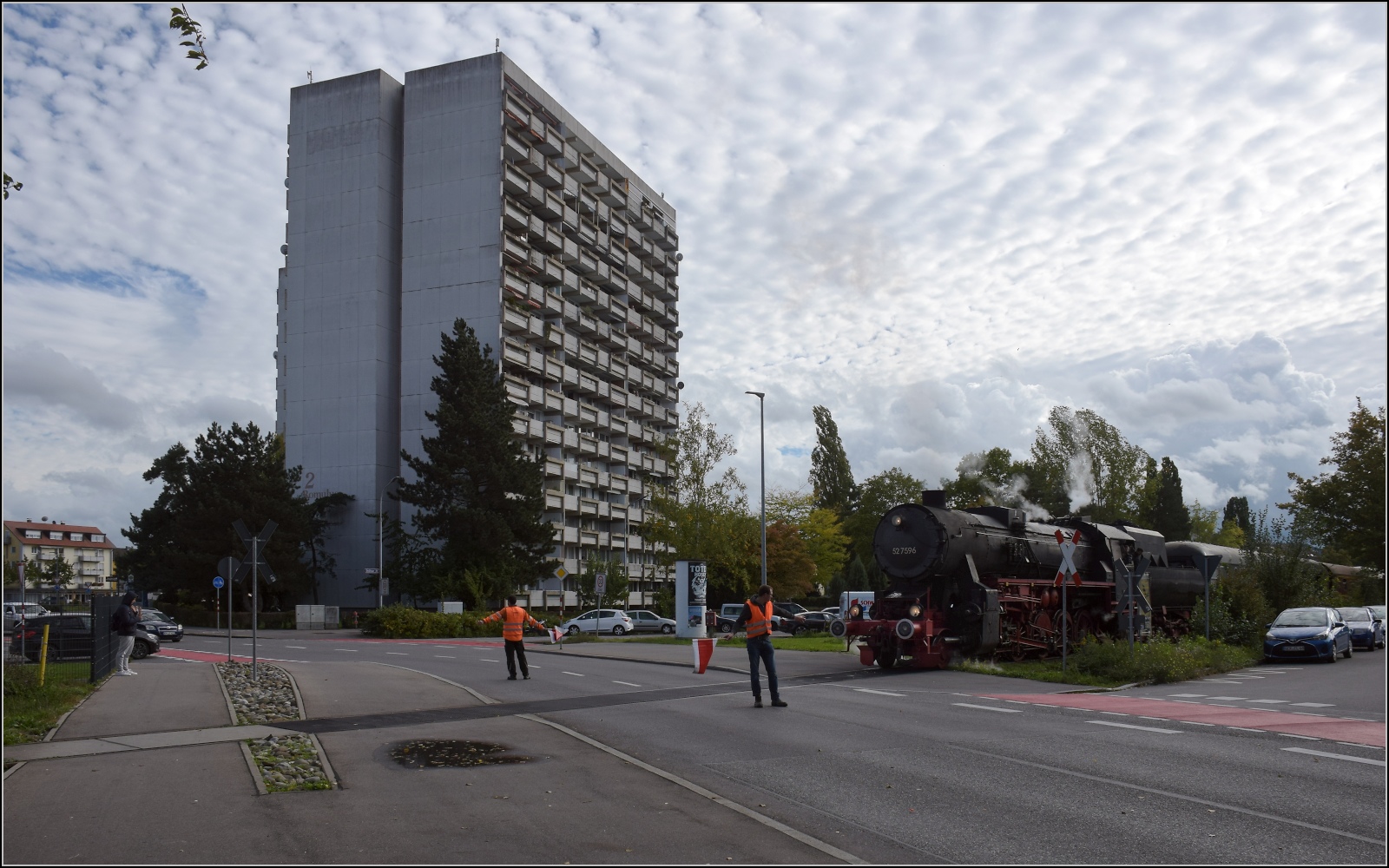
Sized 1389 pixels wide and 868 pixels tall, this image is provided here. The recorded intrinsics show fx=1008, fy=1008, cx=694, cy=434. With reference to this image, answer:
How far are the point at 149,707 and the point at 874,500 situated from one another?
72918 mm

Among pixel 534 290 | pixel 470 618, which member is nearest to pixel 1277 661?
pixel 470 618

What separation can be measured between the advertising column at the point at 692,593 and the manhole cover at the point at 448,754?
2527 centimetres

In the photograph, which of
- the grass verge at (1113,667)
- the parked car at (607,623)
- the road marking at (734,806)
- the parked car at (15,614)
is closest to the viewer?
the road marking at (734,806)

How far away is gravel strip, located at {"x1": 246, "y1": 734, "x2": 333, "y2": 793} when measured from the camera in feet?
27.7

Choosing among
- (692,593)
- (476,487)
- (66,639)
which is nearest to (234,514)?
(476,487)

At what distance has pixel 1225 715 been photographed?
534 inches

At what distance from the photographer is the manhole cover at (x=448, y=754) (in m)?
9.56

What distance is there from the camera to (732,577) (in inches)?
2112

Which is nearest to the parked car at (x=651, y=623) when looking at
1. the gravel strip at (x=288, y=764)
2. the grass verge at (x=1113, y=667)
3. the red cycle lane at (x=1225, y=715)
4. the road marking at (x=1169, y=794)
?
the grass verge at (x=1113, y=667)

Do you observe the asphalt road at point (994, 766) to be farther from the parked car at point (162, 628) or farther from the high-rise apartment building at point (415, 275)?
the high-rise apartment building at point (415, 275)

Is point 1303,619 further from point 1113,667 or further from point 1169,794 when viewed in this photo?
point 1169,794

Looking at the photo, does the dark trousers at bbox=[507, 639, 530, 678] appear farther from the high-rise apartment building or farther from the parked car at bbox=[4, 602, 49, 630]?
the high-rise apartment building

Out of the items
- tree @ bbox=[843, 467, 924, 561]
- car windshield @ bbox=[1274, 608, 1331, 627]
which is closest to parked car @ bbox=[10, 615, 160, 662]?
car windshield @ bbox=[1274, 608, 1331, 627]

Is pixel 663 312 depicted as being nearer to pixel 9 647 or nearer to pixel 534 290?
pixel 534 290
